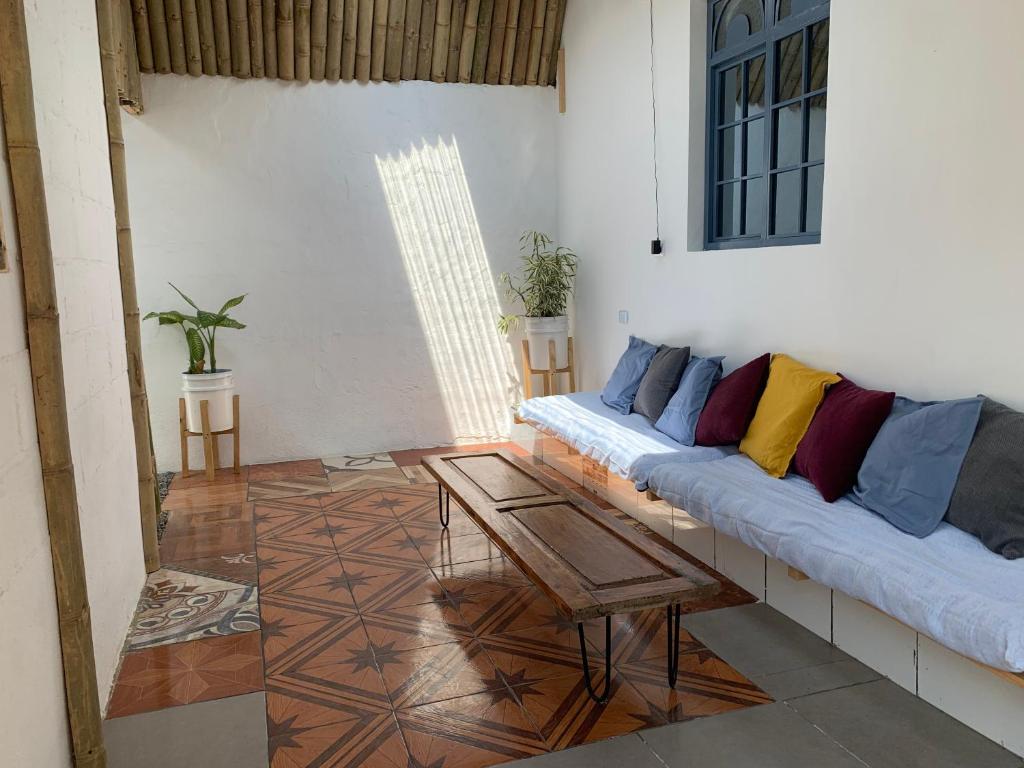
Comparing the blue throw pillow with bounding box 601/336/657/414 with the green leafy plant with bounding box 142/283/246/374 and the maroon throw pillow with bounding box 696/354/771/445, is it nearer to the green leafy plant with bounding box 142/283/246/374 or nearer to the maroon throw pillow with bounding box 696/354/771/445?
the maroon throw pillow with bounding box 696/354/771/445

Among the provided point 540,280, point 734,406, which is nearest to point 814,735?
point 734,406

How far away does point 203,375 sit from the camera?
5766 millimetres

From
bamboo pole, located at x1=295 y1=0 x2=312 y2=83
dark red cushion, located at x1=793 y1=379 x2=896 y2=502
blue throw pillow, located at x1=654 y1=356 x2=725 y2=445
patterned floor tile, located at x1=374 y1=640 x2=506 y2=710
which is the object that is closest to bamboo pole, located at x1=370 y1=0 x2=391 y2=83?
bamboo pole, located at x1=295 y1=0 x2=312 y2=83

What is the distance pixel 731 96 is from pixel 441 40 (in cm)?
254

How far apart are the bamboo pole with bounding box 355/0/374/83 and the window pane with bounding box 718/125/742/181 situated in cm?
279

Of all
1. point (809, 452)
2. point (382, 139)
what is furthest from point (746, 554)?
point (382, 139)

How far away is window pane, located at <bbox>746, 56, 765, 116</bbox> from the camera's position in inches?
175

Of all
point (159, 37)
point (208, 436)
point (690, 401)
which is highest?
point (159, 37)

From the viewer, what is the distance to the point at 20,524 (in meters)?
2.05

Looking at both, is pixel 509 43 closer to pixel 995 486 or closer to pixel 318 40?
pixel 318 40

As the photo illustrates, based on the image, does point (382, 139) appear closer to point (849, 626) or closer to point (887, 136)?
point (887, 136)

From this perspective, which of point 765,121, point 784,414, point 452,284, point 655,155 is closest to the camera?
point 784,414

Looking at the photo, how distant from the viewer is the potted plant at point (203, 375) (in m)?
5.76

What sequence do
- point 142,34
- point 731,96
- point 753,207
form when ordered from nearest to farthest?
1. point 753,207
2. point 731,96
3. point 142,34
